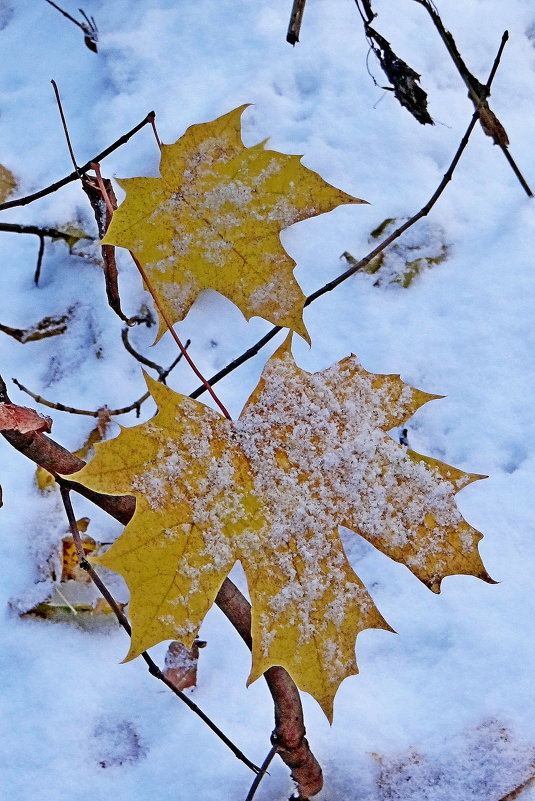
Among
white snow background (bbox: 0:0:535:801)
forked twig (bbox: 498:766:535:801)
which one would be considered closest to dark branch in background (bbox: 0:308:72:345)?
white snow background (bbox: 0:0:535:801)

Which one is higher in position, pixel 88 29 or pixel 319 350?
pixel 88 29

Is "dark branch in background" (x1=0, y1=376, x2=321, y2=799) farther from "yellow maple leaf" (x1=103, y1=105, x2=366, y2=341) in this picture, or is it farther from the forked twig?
the forked twig

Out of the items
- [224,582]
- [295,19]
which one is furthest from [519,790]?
[295,19]

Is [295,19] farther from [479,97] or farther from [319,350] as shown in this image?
[319,350]

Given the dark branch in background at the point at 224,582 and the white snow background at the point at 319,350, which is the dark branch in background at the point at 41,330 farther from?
the dark branch in background at the point at 224,582

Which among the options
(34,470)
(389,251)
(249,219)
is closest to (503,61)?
(389,251)

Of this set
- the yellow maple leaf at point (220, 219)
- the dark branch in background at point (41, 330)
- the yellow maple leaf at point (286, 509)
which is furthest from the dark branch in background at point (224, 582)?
the dark branch in background at point (41, 330)

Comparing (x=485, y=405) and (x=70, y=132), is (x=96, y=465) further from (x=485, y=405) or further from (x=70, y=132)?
(x=70, y=132)
